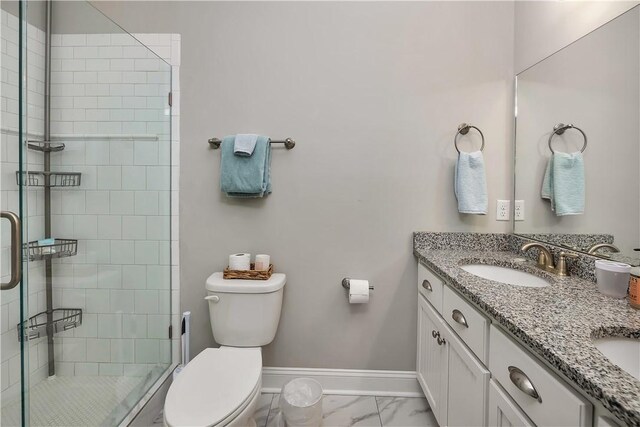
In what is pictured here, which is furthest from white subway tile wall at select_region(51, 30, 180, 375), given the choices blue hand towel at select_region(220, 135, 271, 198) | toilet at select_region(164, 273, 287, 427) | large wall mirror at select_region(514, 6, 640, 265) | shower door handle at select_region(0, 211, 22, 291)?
large wall mirror at select_region(514, 6, 640, 265)

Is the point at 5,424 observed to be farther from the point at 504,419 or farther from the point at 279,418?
the point at 504,419

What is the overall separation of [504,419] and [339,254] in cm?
100

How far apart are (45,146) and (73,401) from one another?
1.25 m

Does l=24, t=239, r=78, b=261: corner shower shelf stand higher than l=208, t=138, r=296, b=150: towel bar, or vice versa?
l=208, t=138, r=296, b=150: towel bar

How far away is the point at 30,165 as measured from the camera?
4.25 ft

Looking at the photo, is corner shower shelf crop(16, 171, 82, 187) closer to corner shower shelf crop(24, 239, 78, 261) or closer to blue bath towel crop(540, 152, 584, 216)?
A: corner shower shelf crop(24, 239, 78, 261)

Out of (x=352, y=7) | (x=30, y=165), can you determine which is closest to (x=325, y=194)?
(x=352, y=7)

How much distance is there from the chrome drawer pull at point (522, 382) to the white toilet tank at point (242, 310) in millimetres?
1028

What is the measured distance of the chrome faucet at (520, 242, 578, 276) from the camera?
3.83 feet

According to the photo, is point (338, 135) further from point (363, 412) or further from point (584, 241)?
point (363, 412)

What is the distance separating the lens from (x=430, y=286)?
54.6 inches

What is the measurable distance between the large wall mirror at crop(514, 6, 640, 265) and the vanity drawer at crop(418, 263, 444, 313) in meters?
0.58

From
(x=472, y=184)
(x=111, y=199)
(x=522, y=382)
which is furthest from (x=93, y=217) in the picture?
(x=472, y=184)

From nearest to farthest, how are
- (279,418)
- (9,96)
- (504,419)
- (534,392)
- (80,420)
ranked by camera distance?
1. (534,392)
2. (504,419)
3. (9,96)
4. (80,420)
5. (279,418)
